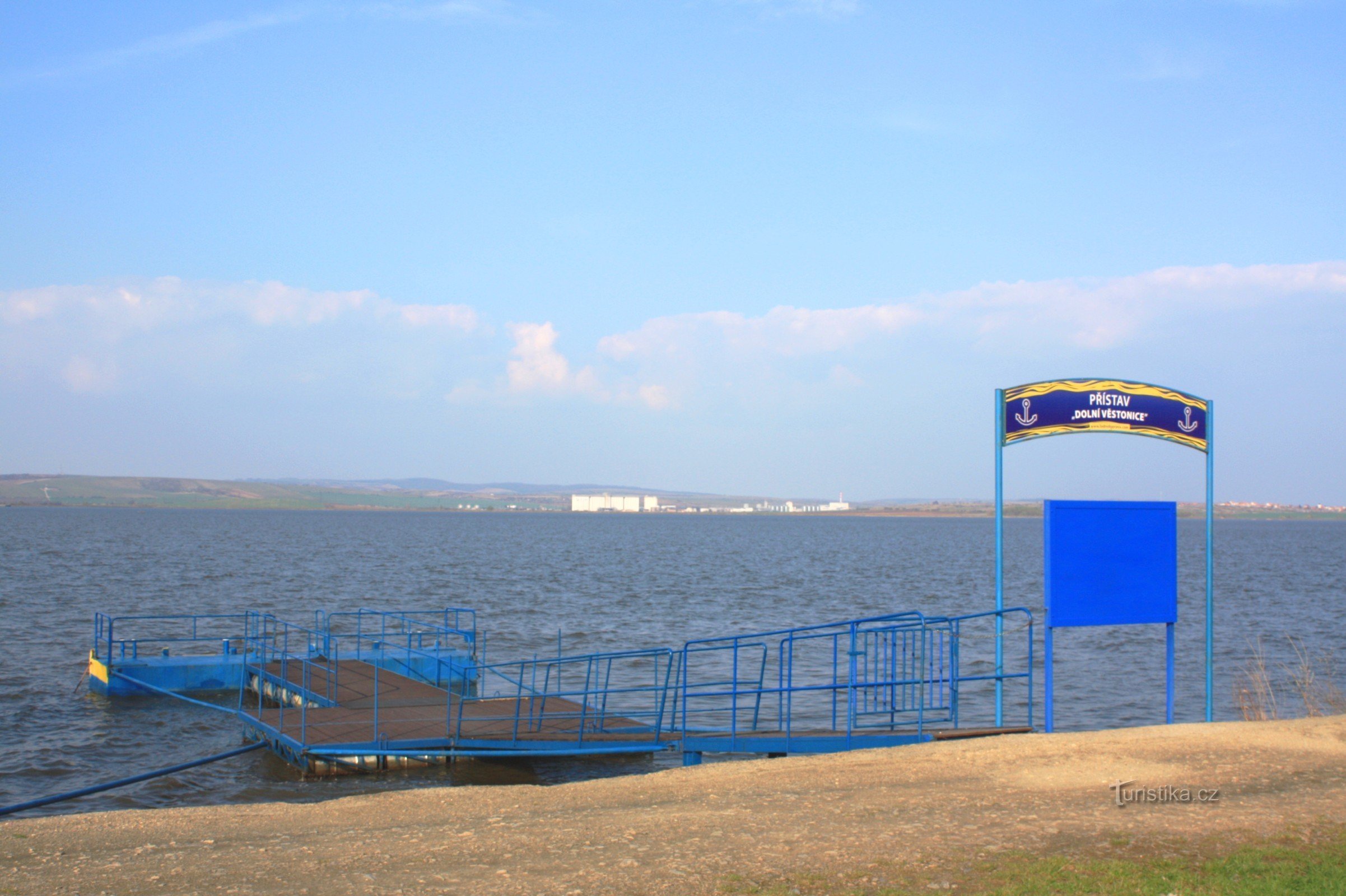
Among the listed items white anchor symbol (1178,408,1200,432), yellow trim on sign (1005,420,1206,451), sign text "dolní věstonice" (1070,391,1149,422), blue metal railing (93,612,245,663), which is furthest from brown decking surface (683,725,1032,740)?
blue metal railing (93,612,245,663)

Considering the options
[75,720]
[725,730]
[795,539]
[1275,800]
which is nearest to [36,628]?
[75,720]

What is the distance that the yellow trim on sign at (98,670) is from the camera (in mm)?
20906

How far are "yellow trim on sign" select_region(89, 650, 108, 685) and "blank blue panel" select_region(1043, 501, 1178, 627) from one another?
17.4 meters

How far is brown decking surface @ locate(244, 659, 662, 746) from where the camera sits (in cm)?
1480

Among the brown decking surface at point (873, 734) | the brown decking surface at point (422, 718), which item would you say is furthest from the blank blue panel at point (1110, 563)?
the brown decking surface at point (422, 718)

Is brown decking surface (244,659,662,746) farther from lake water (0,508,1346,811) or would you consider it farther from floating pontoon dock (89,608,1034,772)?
lake water (0,508,1346,811)

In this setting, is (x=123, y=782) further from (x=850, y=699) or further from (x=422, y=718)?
(x=850, y=699)

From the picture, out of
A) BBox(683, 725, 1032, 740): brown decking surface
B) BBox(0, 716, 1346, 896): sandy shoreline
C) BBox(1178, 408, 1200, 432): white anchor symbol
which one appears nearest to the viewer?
BBox(0, 716, 1346, 896): sandy shoreline

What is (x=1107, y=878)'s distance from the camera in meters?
6.68

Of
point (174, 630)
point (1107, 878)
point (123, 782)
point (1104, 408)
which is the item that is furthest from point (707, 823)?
point (174, 630)

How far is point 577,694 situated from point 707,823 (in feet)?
18.7

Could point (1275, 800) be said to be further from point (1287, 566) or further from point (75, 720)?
point (1287, 566)

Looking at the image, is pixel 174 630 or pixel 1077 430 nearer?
pixel 1077 430

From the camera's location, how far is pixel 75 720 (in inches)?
747
